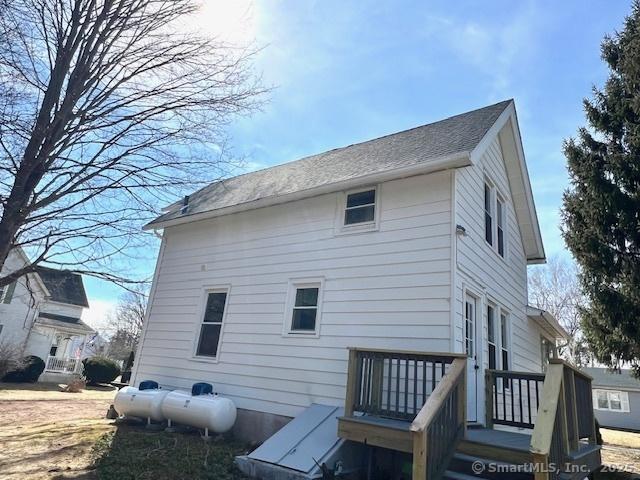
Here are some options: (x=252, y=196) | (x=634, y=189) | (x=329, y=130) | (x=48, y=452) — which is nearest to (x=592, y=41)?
(x=634, y=189)

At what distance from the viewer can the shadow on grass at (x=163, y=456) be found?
17.1ft

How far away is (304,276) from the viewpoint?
25.6 feet

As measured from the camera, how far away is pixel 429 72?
885 centimetres

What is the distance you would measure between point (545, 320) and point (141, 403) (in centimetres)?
975

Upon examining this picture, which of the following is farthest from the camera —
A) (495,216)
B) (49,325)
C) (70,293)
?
(70,293)

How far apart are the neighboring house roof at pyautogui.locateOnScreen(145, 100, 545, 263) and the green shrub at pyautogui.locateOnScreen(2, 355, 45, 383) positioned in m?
12.7

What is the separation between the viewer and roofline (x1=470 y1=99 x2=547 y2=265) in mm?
6843

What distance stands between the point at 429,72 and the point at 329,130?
2624mm

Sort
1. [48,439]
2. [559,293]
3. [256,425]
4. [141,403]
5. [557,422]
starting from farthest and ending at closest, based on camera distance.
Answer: [559,293] → [141,403] → [256,425] → [48,439] → [557,422]

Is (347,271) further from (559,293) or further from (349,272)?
(559,293)

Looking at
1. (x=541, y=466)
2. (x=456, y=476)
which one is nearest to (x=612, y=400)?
(x=456, y=476)

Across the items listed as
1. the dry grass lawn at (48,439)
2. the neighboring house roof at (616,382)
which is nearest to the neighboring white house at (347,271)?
the dry grass lawn at (48,439)

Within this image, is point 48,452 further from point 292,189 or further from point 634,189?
point 634,189

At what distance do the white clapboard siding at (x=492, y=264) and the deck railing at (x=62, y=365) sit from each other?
22759 millimetres
